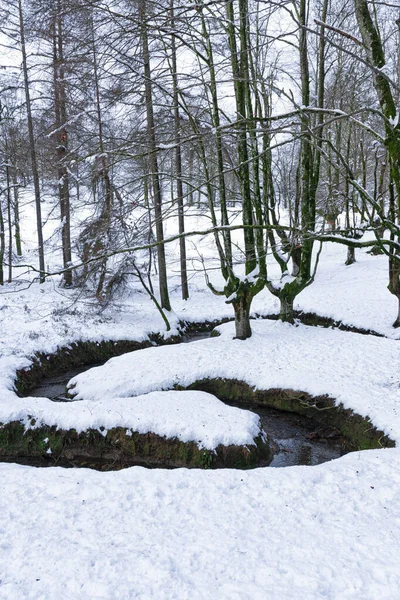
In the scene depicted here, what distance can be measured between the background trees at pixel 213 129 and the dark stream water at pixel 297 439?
3.12 metres

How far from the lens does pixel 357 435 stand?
6.31m

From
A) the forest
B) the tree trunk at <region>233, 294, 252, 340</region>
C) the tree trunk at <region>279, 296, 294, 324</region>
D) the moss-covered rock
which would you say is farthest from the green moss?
the tree trunk at <region>279, 296, 294, 324</region>

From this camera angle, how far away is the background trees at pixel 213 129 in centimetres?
404

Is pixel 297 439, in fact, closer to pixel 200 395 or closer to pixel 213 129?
pixel 200 395

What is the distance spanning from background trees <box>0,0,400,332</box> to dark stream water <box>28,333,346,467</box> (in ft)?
10.2

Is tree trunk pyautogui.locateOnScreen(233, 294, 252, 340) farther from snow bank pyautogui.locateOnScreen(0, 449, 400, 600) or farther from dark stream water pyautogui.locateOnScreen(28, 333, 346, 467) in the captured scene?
snow bank pyautogui.locateOnScreen(0, 449, 400, 600)

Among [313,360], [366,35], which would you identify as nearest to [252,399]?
[313,360]

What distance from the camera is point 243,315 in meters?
10.2

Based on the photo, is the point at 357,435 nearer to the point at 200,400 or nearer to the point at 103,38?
the point at 200,400

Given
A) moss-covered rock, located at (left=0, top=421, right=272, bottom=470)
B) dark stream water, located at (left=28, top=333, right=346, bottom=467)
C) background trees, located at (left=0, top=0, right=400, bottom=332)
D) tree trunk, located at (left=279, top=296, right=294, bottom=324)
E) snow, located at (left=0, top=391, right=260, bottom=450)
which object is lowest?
dark stream water, located at (left=28, top=333, right=346, bottom=467)

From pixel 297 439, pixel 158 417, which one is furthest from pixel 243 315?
pixel 158 417

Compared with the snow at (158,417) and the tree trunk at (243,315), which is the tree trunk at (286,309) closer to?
the tree trunk at (243,315)

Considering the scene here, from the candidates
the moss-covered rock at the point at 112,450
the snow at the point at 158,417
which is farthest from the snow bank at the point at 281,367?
the moss-covered rock at the point at 112,450

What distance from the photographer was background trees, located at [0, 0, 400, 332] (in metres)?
4.04
